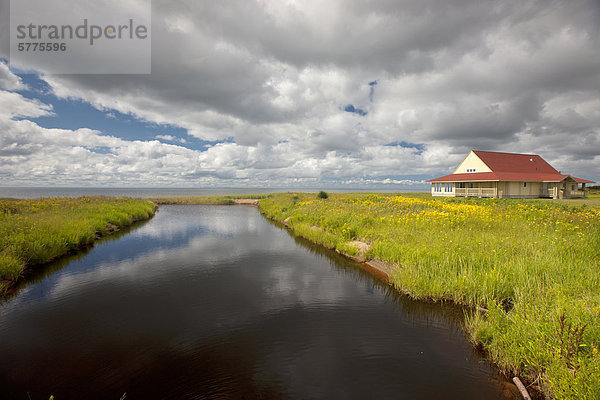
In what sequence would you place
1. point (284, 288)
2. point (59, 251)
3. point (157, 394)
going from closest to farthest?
point (157, 394) < point (284, 288) < point (59, 251)

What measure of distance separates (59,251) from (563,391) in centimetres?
1900

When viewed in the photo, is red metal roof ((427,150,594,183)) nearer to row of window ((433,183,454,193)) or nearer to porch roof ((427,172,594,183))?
porch roof ((427,172,594,183))

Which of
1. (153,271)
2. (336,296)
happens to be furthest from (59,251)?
(336,296)

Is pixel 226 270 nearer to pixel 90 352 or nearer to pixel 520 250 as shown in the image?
pixel 90 352

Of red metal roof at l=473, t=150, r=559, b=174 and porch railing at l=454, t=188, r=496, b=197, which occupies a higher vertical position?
red metal roof at l=473, t=150, r=559, b=174

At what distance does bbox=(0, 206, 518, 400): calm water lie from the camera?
182 inches

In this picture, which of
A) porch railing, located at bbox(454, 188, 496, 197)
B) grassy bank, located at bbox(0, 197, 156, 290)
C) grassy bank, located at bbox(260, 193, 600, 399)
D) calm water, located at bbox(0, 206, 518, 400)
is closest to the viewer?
grassy bank, located at bbox(260, 193, 600, 399)

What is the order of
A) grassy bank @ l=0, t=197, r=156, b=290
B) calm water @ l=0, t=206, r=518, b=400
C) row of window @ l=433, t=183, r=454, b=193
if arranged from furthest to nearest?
row of window @ l=433, t=183, r=454, b=193 → grassy bank @ l=0, t=197, r=156, b=290 → calm water @ l=0, t=206, r=518, b=400

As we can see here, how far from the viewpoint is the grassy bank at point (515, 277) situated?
3846mm

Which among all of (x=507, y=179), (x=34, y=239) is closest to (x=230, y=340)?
(x=34, y=239)

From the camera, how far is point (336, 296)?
858 centimetres

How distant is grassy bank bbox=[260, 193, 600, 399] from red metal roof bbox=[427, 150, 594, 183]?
2862cm

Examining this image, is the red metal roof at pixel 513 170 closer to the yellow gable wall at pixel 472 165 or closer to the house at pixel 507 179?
the house at pixel 507 179

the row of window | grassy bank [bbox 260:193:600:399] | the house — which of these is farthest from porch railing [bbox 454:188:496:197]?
grassy bank [bbox 260:193:600:399]
